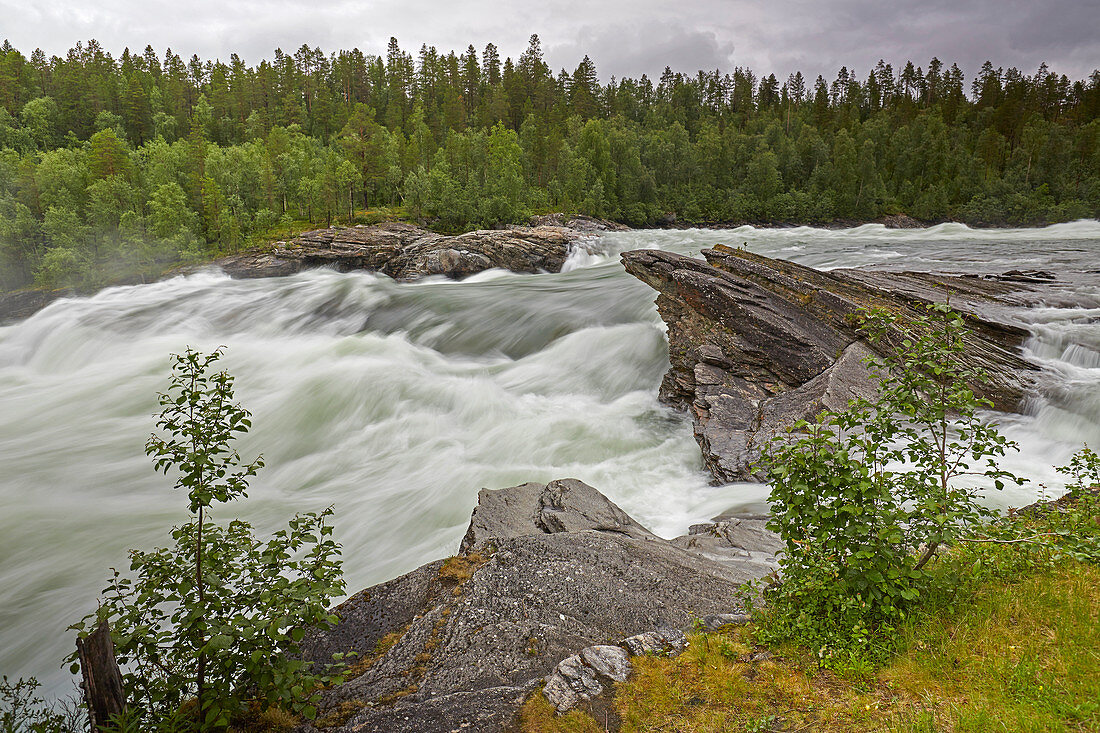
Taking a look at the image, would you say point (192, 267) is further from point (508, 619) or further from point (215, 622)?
point (508, 619)

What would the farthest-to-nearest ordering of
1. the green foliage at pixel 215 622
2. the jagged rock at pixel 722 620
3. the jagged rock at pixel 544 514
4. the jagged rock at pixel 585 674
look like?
the jagged rock at pixel 544 514
the jagged rock at pixel 722 620
the jagged rock at pixel 585 674
the green foliage at pixel 215 622

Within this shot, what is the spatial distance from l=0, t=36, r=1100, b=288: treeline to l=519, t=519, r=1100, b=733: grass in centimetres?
4590

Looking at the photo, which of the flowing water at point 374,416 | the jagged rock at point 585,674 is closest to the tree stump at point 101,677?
the jagged rock at point 585,674

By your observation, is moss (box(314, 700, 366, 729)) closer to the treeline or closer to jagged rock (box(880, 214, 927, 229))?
the treeline

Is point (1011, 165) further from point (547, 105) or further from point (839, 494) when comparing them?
point (839, 494)

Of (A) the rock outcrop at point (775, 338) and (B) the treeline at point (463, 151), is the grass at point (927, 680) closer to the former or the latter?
(A) the rock outcrop at point (775, 338)

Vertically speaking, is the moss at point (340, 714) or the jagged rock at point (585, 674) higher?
the jagged rock at point (585, 674)

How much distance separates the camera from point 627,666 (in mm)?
4203

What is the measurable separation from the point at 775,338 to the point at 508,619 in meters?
10.1

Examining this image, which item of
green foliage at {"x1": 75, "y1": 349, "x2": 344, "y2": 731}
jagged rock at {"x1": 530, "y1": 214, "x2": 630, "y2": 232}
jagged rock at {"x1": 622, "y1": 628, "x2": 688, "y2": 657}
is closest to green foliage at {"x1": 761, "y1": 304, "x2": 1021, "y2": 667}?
jagged rock at {"x1": 622, "y1": 628, "x2": 688, "y2": 657}

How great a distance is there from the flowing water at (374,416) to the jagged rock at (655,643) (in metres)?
4.53

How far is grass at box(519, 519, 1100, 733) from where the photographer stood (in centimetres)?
325

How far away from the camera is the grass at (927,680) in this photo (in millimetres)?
3252

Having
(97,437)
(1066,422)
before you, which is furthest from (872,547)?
(97,437)
